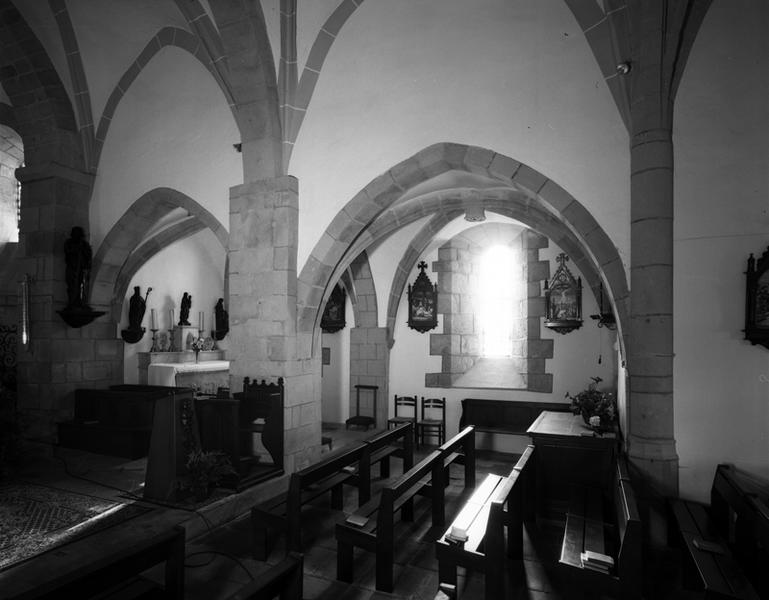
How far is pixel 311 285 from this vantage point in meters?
5.40

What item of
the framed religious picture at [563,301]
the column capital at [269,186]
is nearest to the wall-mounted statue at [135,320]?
the column capital at [269,186]

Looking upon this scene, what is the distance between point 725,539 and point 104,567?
378 cm

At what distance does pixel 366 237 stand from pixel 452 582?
16.6 ft

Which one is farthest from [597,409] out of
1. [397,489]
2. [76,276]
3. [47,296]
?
[47,296]

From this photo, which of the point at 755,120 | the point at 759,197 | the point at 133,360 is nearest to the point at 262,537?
the point at 759,197

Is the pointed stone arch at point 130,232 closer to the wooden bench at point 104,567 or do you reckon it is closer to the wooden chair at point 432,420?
the wooden bench at point 104,567

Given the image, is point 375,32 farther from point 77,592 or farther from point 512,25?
point 77,592

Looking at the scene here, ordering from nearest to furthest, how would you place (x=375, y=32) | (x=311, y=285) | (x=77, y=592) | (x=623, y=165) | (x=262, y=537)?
(x=77, y=592) < (x=262, y=537) < (x=623, y=165) < (x=375, y=32) < (x=311, y=285)

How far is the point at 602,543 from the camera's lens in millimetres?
3008

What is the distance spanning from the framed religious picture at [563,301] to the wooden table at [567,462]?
314cm

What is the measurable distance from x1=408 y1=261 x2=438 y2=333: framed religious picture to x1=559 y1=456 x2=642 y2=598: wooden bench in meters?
4.94

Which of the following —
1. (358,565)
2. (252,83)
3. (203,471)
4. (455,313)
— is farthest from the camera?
(455,313)

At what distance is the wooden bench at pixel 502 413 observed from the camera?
761 cm

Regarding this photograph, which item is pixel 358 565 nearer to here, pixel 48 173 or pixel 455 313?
pixel 455 313
